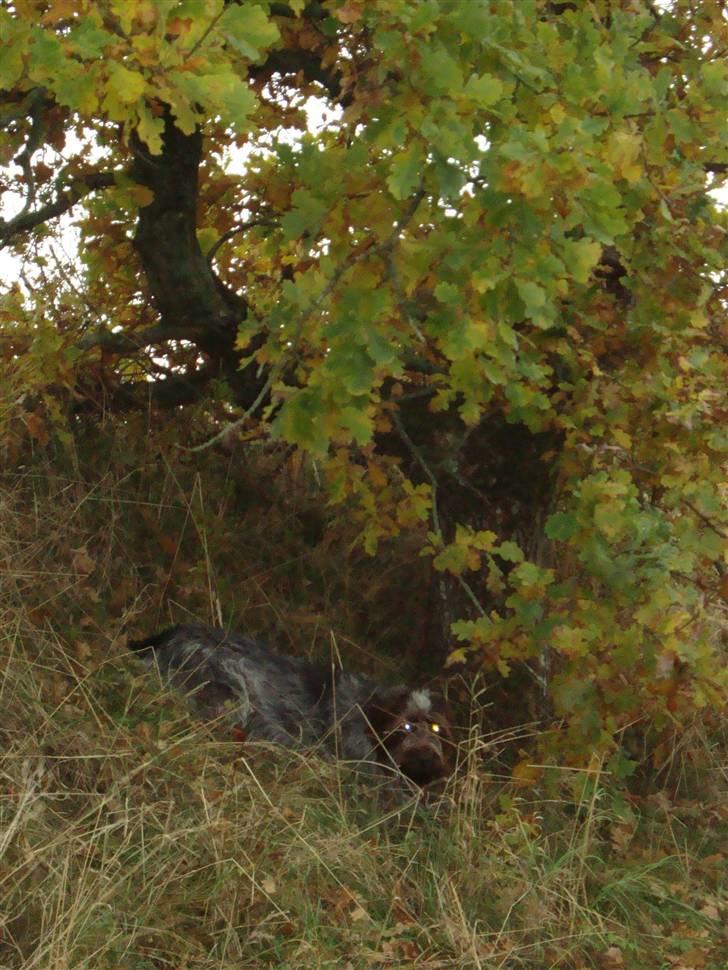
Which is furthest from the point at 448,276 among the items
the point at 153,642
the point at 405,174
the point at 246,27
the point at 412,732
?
the point at 153,642

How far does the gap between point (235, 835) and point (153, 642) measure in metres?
1.73

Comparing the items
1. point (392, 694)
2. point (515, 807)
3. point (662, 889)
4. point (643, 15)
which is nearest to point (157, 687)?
point (392, 694)

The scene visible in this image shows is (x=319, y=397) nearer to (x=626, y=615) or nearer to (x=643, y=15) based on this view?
(x=643, y=15)

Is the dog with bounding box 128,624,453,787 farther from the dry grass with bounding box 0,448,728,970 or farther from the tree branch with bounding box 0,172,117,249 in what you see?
the tree branch with bounding box 0,172,117,249

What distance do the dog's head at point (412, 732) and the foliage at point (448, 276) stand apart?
392 mm

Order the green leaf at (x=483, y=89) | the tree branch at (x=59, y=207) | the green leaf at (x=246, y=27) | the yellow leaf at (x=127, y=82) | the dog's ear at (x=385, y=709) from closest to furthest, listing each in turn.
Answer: the yellow leaf at (x=127, y=82)
the green leaf at (x=246, y=27)
the green leaf at (x=483, y=89)
the dog's ear at (x=385, y=709)
the tree branch at (x=59, y=207)

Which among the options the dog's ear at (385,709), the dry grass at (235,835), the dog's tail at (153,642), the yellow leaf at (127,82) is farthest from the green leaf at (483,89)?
the dog's tail at (153,642)

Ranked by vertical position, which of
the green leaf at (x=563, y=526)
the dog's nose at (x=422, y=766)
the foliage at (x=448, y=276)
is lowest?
the dog's nose at (x=422, y=766)

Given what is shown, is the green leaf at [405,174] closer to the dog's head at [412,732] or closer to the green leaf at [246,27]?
the green leaf at [246,27]

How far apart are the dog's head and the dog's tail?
89 cm

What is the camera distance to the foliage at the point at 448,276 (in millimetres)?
3822

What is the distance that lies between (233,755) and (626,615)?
7.40ft

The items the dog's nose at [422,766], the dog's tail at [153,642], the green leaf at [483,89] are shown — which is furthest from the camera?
the dog's tail at [153,642]

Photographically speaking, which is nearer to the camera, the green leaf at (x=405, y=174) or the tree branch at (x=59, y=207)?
the green leaf at (x=405, y=174)
